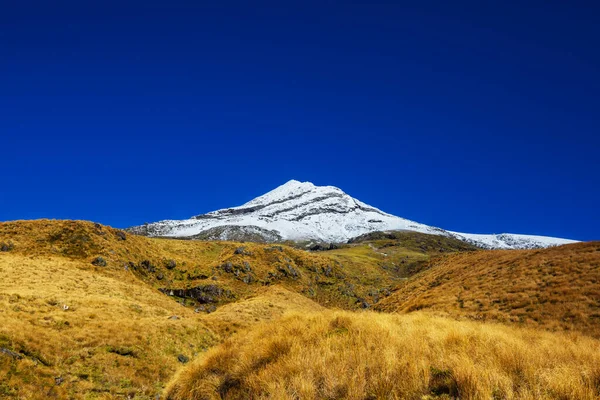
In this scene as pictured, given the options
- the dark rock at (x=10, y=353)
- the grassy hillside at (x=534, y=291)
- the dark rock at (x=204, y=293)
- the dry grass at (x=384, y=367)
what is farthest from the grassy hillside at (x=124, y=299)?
the grassy hillside at (x=534, y=291)

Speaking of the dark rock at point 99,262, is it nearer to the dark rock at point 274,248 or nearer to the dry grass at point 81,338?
the dry grass at point 81,338

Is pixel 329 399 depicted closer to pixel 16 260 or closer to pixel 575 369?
pixel 575 369

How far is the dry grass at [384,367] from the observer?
6.03 meters

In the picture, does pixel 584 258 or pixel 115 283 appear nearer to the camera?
pixel 584 258

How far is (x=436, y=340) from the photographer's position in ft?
27.8

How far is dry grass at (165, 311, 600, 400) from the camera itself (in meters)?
6.03

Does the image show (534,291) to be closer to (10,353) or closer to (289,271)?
(10,353)

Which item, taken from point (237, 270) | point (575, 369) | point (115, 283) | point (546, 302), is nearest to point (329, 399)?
point (575, 369)

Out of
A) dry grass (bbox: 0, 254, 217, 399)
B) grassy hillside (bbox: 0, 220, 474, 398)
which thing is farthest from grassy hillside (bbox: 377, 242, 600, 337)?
dry grass (bbox: 0, 254, 217, 399)

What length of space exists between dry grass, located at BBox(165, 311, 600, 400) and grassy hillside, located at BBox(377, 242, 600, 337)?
1409 centimetres

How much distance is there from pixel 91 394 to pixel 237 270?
138 ft

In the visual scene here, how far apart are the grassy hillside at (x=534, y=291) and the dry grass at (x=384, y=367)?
14.1 metres

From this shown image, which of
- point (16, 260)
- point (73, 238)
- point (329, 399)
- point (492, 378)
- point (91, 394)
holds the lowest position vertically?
point (91, 394)

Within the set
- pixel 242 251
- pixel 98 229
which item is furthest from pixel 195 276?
pixel 98 229
